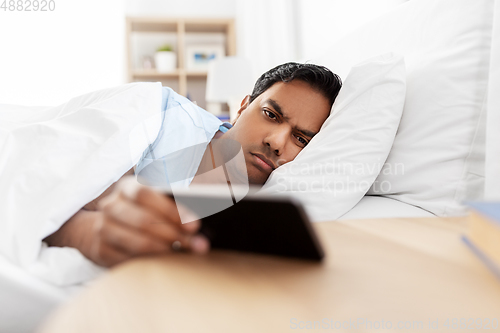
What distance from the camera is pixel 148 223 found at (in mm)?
323

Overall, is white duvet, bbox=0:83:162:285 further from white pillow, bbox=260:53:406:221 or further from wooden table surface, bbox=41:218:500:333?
white pillow, bbox=260:53:406:221

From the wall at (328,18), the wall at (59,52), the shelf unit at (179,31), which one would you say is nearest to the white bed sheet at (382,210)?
the wall at (328,18)

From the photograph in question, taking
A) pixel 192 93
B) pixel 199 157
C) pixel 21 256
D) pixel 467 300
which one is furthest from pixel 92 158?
pixel 192 93

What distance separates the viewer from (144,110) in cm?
69

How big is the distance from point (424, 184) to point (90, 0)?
108 inches

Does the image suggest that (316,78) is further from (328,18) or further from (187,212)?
(328,18)

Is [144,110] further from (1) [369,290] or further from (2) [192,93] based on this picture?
(2) [192,93]

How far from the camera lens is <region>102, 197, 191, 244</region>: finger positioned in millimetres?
Result: 321

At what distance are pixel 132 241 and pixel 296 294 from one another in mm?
167

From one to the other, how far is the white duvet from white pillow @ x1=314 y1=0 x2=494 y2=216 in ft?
1.74

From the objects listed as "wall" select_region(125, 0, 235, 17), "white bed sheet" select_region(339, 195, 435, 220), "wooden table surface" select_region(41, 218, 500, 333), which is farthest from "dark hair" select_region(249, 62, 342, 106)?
"wall" select_region(125, 0, 235, 17)

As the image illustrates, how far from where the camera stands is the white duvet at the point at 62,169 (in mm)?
424

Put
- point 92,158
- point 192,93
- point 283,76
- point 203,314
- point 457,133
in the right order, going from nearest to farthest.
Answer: point 203,314, point 92,158, point 457,133, point 283,76, point 192,93

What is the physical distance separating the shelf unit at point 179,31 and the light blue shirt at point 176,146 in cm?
246
